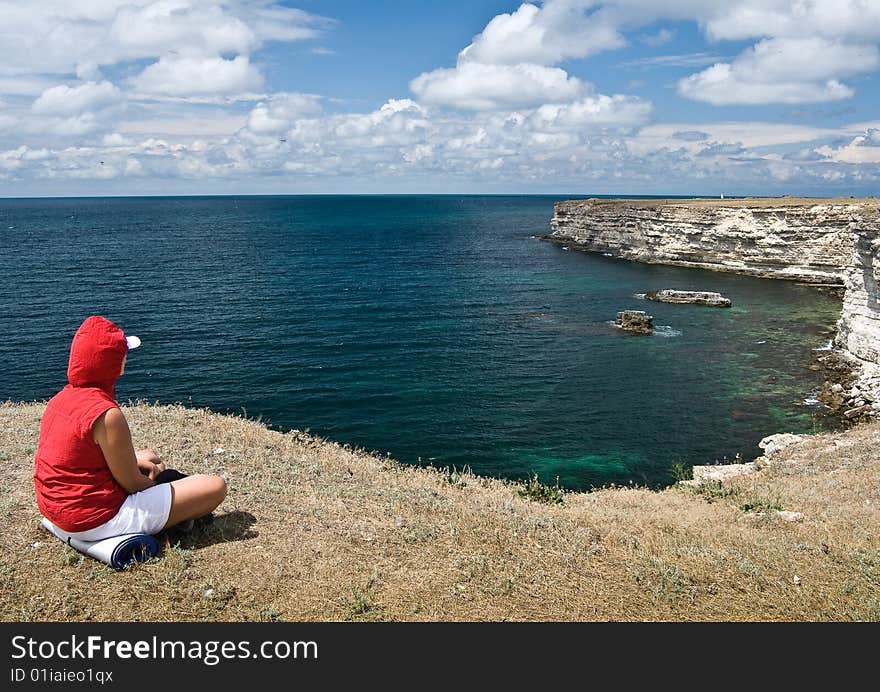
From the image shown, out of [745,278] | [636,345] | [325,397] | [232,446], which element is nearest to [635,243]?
[745,278]

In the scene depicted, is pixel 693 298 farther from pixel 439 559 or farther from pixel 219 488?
pixel 219 488

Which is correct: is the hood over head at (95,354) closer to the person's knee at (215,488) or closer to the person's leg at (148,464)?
the person's leg at (148,464)

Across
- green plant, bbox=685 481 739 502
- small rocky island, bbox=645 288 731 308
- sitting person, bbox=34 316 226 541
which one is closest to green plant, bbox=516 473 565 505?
green plant, bbox=685 481 739 502

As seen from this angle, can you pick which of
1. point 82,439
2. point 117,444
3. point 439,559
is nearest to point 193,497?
point 117,444

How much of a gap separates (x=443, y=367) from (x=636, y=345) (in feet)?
44.6

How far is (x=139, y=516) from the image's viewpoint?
305 inches

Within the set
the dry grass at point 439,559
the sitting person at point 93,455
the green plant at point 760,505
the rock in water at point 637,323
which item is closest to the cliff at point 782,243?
the rock in water at point 637,323

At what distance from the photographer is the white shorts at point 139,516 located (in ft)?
25.0

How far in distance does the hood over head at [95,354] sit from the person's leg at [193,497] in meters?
1.67

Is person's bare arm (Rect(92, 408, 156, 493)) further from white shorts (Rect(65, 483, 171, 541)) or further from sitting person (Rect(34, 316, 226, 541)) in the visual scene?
white shorts (Rect(65, 483, 171, 541))

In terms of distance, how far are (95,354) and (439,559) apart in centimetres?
509

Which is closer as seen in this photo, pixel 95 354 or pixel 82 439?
pixel 82 439
